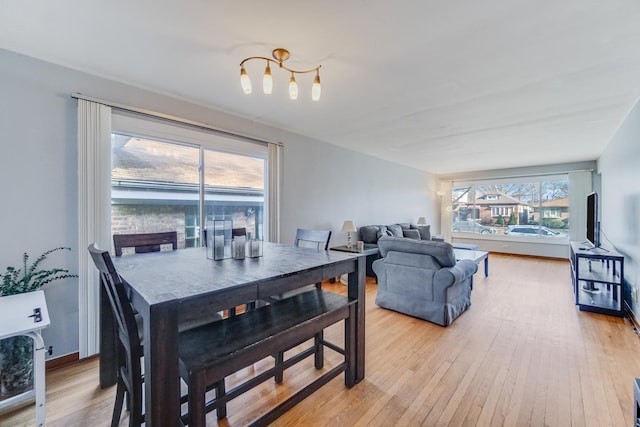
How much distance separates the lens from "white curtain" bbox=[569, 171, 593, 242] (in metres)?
6.02

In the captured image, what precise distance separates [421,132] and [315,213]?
207 cm

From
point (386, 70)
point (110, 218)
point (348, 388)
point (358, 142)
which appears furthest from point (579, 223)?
point (110, 218)

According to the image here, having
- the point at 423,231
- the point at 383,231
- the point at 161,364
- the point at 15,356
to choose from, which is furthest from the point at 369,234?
the point at 15,356

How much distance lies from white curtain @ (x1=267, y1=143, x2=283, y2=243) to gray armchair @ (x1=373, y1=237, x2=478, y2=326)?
4.68 feet

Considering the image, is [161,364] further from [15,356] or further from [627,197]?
[627,197]

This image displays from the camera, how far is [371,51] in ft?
6.56

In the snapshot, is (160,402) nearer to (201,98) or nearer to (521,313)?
(201,98)

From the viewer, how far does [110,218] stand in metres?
2.40

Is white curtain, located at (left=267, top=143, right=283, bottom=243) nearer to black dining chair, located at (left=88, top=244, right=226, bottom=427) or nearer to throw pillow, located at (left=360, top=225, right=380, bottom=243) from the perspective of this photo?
throw pillow, located at (left=360, top=225, right=380, bottom=243)

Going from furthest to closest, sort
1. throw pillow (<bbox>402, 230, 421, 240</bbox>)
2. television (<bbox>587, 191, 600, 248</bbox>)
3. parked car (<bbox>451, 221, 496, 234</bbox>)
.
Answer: parked car (<bbox>451, 221, 496, 234</bbox>), throw pillow (<bbox>402, 230, 421, 240</bbox>), television (<bbox>587, 191, 600, 248</bbox>)

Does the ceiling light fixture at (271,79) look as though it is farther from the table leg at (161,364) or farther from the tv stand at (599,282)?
the tv stand at (599,282)

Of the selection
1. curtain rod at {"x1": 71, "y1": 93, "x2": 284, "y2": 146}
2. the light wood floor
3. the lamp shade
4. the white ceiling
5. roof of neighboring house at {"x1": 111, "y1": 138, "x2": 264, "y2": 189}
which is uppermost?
the white ceiling

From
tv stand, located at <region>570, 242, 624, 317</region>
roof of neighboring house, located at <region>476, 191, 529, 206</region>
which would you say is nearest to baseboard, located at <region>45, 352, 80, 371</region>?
tv stand, located at <region>570, 242, 624, 317</region>

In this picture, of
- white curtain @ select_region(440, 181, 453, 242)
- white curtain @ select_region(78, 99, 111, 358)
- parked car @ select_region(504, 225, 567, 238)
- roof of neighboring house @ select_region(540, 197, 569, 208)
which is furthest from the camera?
white curtain @ select_region(440, 181, 453, 242)
